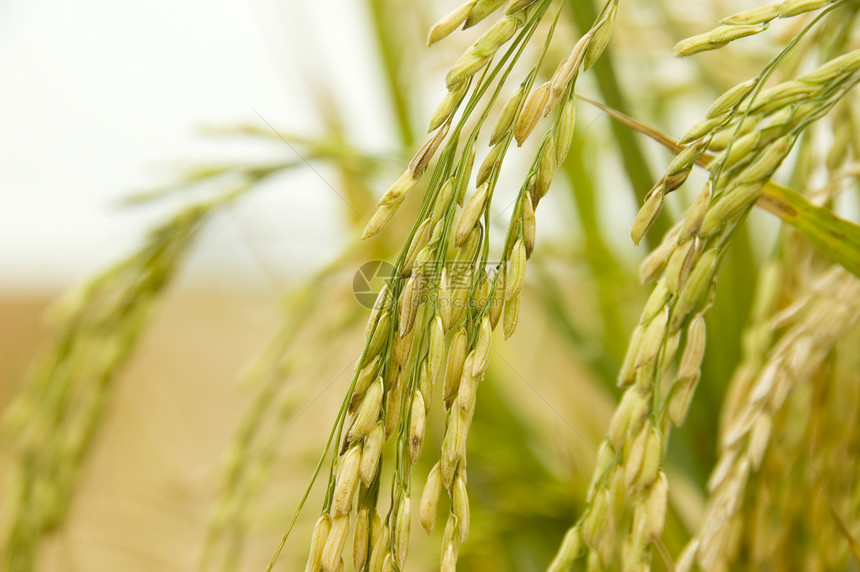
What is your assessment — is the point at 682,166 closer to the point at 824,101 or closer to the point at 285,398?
the point at 824,101

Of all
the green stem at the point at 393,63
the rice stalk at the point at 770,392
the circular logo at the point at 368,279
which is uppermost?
the green stem at the point at 393,63

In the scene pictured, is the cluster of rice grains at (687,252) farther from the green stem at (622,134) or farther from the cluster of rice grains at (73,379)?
the cluster of rice grains at (73,379)

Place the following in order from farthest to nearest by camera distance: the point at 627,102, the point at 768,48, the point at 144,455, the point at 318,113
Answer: the point at 144,455 → the point at 318,113 → the point at 768,48 → the point at 627,102

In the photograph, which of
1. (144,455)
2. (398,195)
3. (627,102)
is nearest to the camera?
(398,195)

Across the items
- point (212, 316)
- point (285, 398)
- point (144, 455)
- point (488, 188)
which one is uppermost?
point (488, 188)

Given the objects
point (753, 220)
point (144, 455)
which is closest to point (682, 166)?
point (753, 220)

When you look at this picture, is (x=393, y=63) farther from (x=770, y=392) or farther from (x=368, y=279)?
(x=770, y=392)

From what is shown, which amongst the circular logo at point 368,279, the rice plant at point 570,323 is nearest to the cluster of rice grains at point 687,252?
the rice plant at point 570,323

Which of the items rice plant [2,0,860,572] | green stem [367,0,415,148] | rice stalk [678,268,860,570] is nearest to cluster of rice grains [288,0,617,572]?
rice plant [2,0,860,572]
